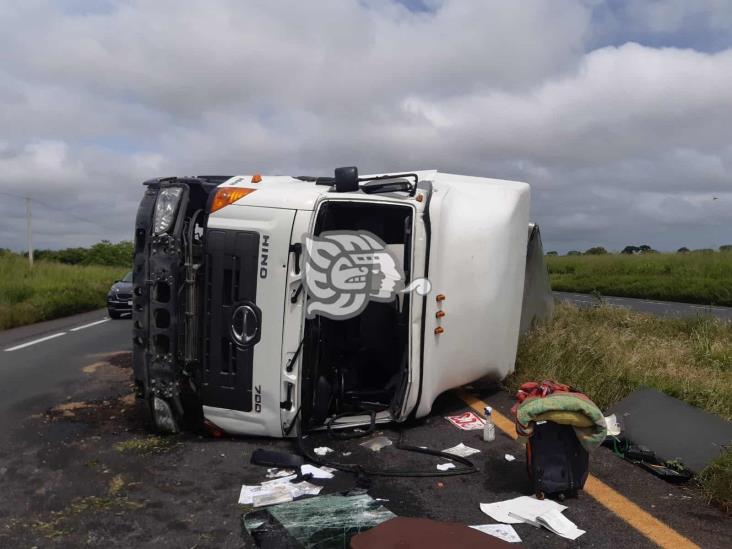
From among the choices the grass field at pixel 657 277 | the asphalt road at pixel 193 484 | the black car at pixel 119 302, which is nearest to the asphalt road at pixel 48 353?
the black car at pixel 119 302

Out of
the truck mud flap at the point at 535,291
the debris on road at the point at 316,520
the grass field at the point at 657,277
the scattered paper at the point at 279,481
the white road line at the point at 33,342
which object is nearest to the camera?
the debris on road at the point at 316,520

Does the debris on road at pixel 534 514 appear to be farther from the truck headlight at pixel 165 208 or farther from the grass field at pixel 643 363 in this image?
the truck headlight at pixel 165 208

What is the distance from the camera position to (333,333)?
5.45 m

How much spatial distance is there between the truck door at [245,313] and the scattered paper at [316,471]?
1.87 feet

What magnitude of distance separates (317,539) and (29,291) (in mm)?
19400

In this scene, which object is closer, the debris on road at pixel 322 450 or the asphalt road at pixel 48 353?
the debris on road at pixel 322 450

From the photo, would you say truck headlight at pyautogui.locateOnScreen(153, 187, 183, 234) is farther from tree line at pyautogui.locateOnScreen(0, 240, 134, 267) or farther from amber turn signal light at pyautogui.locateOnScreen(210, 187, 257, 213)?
tree line at pyautogui.locateOnScreen(0, 240, 134, 267)

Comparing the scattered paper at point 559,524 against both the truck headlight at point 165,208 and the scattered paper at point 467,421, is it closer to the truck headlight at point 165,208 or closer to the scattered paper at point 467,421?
the scattered paper at point 467,421

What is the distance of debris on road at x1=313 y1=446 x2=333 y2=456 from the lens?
4449mm

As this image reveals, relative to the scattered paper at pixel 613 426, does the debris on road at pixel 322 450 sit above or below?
below

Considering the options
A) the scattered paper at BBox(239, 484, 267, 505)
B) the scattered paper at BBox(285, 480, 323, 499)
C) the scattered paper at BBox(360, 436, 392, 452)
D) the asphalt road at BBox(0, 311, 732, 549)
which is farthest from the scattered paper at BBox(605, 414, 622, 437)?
the scattered paper at BBox(239, 484, 267, 505)

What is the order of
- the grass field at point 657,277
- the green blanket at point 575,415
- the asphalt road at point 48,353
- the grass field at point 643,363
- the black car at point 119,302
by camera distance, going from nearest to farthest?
1. the green blanket at point 575,415
2. the grass field at point 643,363
3. the asphalt road at point 48,353
4. the black car at point 119,302
5. the grass field at point 657,277

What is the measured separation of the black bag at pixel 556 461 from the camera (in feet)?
11.6

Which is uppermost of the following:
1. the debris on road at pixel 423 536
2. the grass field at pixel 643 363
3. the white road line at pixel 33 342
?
the grass field at pixel 643 363
